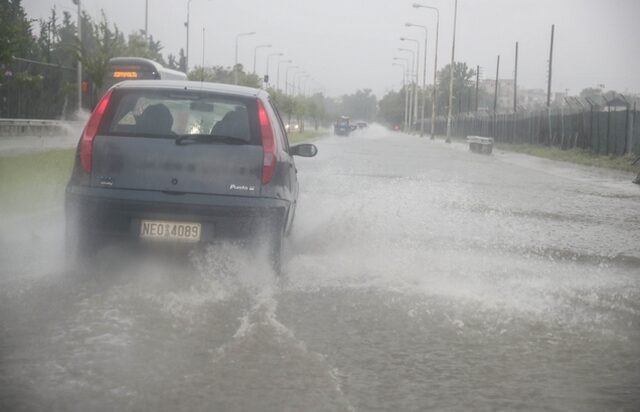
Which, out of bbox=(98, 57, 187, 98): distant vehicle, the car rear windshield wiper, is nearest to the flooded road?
the car rear windshield wiper

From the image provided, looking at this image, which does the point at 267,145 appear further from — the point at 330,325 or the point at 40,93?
the point at 40,93

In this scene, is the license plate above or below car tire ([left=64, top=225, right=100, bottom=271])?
above

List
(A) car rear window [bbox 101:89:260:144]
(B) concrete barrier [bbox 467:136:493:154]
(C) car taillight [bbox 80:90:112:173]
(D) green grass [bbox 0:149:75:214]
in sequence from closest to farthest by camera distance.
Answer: (C) car taillight [bbox 80:90:112:173]
(A) car rear window [bbox 101:89:260:144]
(D) green grass [bbox 0:149:75:214]
(B) concrete barrier [bbox 467:136:493:154]

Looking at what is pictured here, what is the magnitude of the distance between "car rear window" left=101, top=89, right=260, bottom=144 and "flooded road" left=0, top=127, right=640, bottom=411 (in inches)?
37.7

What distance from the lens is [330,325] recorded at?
5.71m

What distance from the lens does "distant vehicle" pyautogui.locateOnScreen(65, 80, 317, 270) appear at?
6.81m

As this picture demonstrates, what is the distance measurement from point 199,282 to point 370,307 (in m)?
1.39

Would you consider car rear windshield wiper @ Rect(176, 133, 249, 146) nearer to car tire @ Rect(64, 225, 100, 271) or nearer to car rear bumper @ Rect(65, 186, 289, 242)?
car rear bumper @ Rect(65, 186, 289, 242)

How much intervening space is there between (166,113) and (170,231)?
964 millimetres

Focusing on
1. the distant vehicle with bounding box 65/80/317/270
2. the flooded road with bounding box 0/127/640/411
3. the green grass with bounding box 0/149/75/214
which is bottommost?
the flooded road with bounding box 0/127/640/411

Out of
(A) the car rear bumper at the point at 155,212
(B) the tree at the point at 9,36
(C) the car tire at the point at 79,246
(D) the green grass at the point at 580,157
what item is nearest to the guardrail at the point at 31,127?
(B) the tree at the point at 9,36

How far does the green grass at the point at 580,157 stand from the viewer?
32531 mm

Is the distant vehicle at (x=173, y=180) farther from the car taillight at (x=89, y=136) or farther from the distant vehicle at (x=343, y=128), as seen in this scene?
the distant vehicle at (x=343, y=128)

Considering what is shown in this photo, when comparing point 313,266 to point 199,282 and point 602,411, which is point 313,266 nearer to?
point 199,282
